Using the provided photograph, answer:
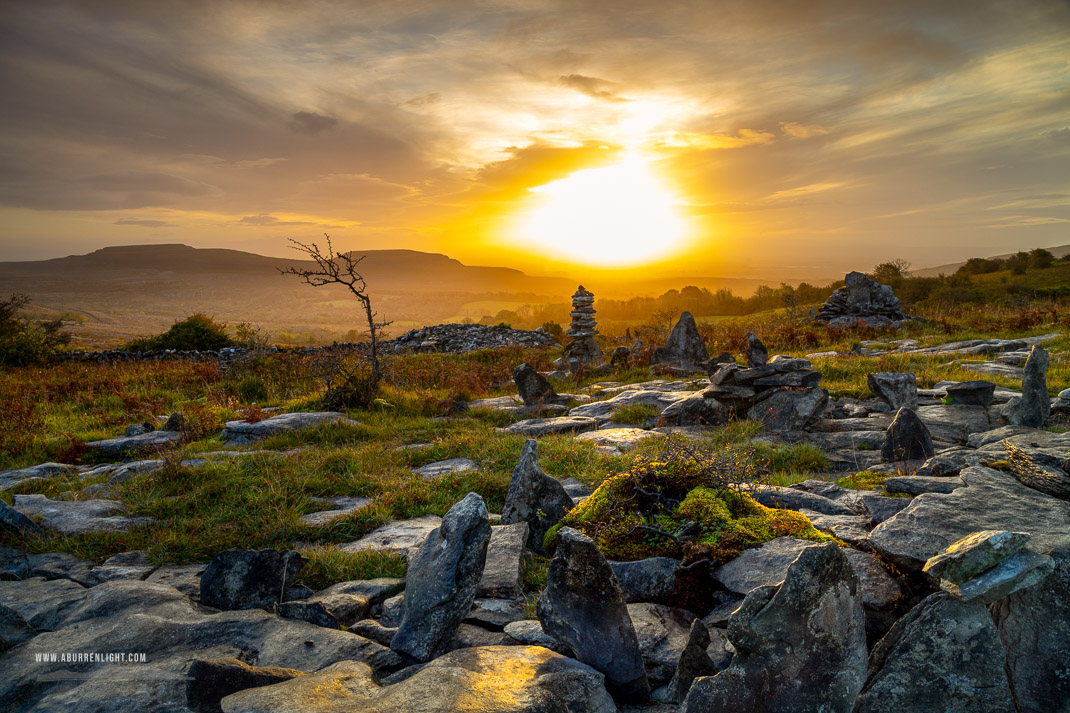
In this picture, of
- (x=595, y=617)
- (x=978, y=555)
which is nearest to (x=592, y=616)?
(x=595, y=617)

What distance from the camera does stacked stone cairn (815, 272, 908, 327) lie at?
87.0 feet

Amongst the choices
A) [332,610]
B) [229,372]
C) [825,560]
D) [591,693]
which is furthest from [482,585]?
[229,372]

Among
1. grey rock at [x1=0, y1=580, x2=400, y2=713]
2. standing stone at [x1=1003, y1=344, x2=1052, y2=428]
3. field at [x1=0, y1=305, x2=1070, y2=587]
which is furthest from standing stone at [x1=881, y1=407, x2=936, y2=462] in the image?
grey rock at [x1=0, y1=580, x2=400, y2=713]

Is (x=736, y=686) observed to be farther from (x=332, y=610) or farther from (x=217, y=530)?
(x=217, y=530)

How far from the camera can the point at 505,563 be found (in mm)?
4359

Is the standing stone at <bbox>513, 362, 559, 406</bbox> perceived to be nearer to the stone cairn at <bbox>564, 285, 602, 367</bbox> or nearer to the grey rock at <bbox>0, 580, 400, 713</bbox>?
the stone cairn at <bbox>564, 285, 602, 367</bbox>

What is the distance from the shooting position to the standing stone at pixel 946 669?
2.29 metres

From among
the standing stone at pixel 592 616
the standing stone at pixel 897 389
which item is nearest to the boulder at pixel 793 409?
the standing stone at pixel 897 389

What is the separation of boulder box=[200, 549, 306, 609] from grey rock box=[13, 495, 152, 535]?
8.66 feet

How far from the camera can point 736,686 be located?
2.27 metres

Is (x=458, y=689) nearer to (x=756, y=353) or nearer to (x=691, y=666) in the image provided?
(x=691, y=666)

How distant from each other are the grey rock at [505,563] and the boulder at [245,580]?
64.5 inches

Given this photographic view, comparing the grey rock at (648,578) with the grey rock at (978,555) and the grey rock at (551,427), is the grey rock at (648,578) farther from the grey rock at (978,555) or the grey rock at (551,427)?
the grey rock at (551,427)

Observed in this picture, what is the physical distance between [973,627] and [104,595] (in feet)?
18.2
